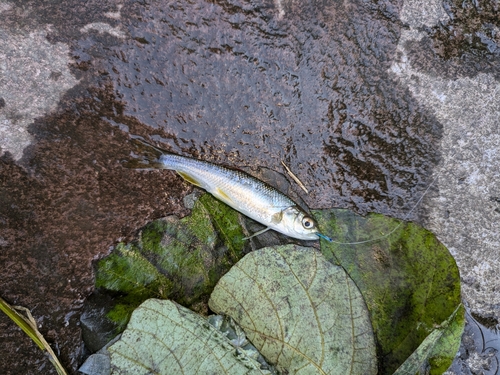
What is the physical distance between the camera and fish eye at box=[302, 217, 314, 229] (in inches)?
121

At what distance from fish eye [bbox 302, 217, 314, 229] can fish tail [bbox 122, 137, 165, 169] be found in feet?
3.35

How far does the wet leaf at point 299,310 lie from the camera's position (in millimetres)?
2832

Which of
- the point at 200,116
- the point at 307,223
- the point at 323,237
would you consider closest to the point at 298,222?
the point at 307,223

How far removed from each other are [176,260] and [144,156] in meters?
0.73

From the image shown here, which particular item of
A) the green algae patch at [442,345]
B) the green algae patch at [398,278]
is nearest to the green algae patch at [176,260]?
the green algae patch at [398,278]

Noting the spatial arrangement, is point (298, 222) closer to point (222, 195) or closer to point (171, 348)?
point (222, 195)

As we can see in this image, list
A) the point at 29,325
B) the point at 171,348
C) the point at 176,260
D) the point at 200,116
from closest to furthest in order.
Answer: the point at 171,348
the point at 29,325
the point at 176,260
the point at 200,116

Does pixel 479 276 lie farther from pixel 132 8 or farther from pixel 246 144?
pixel 132 8

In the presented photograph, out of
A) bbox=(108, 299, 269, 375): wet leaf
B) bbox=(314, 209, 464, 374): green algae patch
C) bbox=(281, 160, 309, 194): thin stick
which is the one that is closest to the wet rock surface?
bbox=(281, 160, 309, 194): thin stick

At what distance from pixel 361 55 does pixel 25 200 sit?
7.94ft

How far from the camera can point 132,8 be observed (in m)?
3.02

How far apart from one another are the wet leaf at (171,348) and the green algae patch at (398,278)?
90 centimetres

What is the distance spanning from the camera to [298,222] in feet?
10.2

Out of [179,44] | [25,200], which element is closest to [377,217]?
[179,44]
